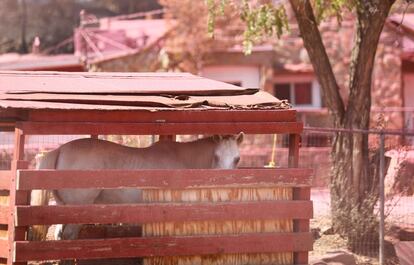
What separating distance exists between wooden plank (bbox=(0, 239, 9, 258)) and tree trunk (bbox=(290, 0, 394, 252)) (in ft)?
18.6

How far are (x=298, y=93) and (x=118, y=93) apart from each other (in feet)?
53.9

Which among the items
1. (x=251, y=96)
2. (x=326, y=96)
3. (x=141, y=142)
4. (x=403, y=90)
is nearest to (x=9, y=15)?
(x=403, y=90)

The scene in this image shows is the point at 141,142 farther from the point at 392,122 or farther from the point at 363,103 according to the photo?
the point at 392,122

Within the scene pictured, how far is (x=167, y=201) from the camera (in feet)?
22.6

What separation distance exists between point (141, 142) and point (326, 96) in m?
3.60

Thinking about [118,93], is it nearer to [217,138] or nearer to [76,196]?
[76,196]

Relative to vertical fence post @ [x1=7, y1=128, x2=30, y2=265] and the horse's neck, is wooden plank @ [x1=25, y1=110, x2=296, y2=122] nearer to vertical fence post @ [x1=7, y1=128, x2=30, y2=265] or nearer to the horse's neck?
vertical fence post @ [x1=7, y1=128, x2=30, y2=265]

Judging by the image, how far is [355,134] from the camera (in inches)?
419

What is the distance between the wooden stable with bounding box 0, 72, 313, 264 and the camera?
21.6 feet

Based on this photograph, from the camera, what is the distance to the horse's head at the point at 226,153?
27.1 ft

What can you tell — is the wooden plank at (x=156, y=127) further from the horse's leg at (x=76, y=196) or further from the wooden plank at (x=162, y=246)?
the horse's leg at (x=76, y=196)

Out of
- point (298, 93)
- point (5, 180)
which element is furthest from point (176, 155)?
point (298, 93)

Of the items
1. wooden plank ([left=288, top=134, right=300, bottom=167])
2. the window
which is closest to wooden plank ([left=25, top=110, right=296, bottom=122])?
wooden plank ([left=288, top=134, right=300, bottom=167])

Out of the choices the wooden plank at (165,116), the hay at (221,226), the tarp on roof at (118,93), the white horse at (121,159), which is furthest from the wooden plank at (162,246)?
the tarp on roof at (118,93)
